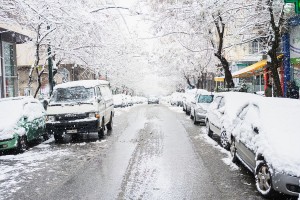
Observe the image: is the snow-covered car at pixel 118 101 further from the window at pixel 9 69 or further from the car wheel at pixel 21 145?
the car wheel at pixel 21 145

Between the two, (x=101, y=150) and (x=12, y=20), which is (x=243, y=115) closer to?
(x=101, y=150)

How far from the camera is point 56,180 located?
782 centimetres

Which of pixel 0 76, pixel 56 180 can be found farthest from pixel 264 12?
pixel 0 76

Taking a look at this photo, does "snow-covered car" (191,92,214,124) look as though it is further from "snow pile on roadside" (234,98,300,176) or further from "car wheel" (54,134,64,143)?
"snow pile on roadside" (234,98,300,176)

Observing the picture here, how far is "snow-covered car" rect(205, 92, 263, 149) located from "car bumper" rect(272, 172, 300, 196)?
3906mm

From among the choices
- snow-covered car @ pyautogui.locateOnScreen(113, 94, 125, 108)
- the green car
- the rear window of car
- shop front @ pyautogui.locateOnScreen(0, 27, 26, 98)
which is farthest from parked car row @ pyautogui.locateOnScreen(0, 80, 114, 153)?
snow-covered car @ pyautogui.locateOnScreen(113, 94, 125, 108)

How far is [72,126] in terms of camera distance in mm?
13336

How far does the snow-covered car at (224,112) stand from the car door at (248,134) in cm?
109

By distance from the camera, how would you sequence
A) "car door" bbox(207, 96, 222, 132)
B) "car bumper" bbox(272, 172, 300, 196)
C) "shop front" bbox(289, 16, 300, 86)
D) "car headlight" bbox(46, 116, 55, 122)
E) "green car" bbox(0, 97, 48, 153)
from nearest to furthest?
"car bumper" bbox(272, 172, 300, 196) → "green car" bbox(0, 97, 48, 153) → "car door" bbox(207, 96, 222, 132) → "car headlight" bbox(46, 116, 55, 122) → "shop front" bbox(289, 16, 300, 86)

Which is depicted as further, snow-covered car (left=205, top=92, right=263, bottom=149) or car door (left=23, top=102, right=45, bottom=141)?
car door (left=23, top=102, right=45, bottom=141)

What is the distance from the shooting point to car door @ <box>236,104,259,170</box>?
739 centimetres

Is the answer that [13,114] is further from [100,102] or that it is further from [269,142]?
[269,142]

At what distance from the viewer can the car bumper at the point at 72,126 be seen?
13.3 meters

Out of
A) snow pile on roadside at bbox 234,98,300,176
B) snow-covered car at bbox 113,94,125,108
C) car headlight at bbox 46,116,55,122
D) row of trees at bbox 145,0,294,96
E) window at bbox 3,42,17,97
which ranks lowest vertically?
snow-covered car at bbox 113,94,125,108
